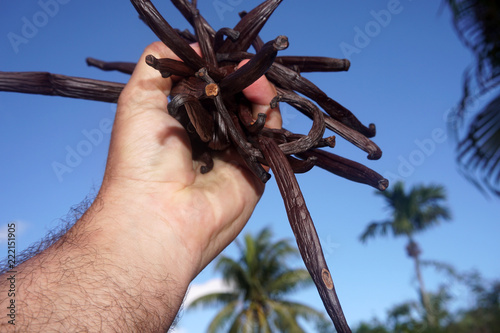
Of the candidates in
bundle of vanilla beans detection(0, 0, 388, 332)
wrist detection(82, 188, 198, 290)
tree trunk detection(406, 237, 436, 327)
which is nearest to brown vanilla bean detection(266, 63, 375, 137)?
bundle of vanilla beans detection(0, 0, 388, 332)

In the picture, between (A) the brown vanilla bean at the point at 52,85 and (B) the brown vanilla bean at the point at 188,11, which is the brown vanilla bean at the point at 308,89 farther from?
(A) the brown vanilla bean at the point at 52,85

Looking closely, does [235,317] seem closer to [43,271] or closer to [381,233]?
[381,233]

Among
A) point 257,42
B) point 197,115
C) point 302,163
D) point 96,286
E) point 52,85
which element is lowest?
point 96,286

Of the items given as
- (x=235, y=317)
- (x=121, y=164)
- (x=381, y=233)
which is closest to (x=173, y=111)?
(x=121, y=164)

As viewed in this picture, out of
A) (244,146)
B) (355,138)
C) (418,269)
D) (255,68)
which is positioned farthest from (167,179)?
(418,269)

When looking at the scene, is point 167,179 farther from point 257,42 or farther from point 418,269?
point 418,269

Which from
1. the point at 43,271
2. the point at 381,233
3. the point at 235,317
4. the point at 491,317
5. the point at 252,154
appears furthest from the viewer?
the point at 381,233

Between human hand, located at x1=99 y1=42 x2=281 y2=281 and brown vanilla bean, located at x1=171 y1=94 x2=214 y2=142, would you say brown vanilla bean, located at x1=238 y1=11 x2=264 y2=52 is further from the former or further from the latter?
brown vanilla bean, located at x1=171 y1=94 x2=214 y2=142
